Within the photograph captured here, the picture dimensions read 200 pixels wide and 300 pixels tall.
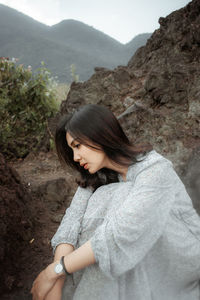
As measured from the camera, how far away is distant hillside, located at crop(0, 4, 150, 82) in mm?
21875

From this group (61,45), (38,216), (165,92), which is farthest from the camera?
(61,45)

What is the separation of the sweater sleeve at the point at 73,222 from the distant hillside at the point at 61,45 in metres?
18.7

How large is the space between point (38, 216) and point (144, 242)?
5.27 feet

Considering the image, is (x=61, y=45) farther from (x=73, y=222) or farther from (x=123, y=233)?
(x=123, y=233)

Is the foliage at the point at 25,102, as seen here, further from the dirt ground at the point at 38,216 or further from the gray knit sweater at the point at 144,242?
the gray knit sweater at the point at 144,242

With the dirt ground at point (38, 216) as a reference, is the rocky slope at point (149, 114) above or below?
above

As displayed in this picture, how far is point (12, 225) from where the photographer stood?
82.4 inches

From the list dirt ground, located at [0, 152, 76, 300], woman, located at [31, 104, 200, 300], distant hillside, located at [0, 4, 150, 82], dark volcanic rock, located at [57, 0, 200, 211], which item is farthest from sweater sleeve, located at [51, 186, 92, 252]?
distant hillside, located at [0, 4, 150, 82]

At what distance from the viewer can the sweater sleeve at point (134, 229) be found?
1.22 metres

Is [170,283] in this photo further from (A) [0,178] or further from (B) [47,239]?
(A) [0,178]

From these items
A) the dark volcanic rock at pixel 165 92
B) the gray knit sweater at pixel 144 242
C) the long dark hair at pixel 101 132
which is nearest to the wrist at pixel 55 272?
the gray knit sweater at pixel 144 242

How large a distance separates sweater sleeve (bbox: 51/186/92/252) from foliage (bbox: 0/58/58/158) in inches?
109

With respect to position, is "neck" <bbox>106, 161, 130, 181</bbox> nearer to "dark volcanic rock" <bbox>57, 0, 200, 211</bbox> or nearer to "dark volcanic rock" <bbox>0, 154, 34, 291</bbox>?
"dark volcanic rock" <bbox>0, 154, 34, 291</bbox>

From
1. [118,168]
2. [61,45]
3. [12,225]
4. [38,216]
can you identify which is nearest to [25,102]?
[38,216]
